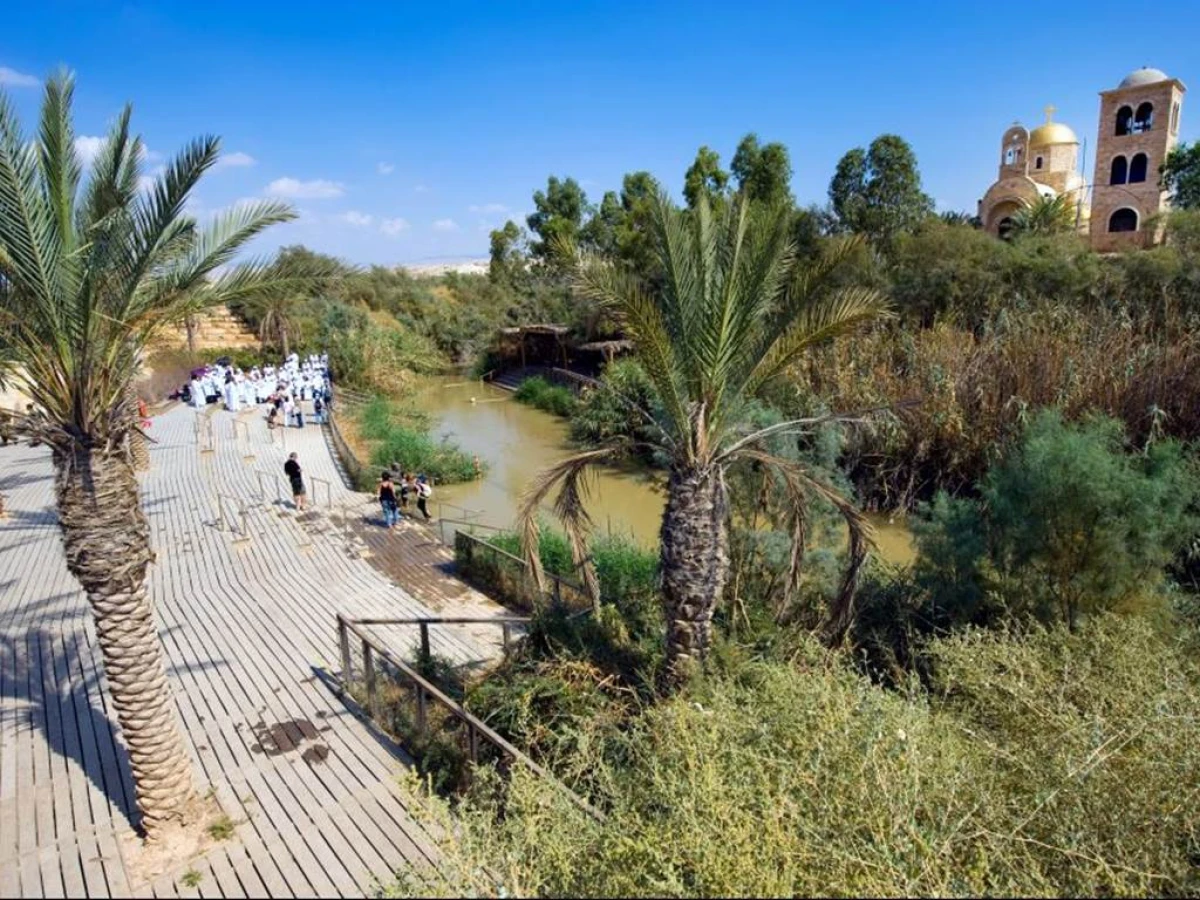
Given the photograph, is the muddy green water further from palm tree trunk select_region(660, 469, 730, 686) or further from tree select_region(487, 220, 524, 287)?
tree select_region(487, 220, 524, 287)

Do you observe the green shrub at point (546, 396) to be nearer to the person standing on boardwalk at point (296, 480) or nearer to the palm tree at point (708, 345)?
the person standing on boardwalk at point (296, 480)

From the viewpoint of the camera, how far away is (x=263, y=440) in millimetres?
19984

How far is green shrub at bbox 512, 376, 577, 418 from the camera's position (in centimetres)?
3178

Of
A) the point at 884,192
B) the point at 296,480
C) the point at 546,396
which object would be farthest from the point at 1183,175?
the point at 296,480

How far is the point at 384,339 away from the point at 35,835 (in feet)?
109

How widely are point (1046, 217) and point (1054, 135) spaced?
13.6 meters

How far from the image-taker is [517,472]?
22.4 m

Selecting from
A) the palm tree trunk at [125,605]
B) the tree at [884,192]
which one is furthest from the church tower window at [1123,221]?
the palm tree trunk at [125,605]

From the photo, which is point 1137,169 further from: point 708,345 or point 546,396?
point 708,345

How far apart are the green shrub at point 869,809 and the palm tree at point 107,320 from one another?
119 inches

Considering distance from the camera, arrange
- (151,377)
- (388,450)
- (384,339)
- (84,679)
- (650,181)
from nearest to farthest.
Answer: (650,181) < (84,679) < (388,450) < (151,377) < (384,339)

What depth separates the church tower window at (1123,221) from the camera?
102 ft

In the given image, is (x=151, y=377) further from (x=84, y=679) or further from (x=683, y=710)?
(x=683, y=710)

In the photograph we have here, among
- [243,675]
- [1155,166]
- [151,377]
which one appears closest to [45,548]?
[243,675]
